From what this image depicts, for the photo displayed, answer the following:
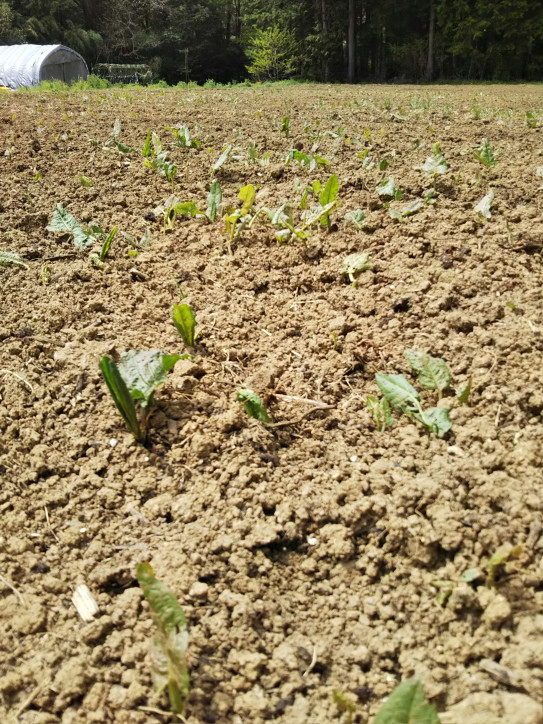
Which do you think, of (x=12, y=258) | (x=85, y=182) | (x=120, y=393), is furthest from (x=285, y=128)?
(x=120, y=393)

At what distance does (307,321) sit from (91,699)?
148 centimetres

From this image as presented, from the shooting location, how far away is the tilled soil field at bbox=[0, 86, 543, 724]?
1045 mm

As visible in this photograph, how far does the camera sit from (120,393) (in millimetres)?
1498

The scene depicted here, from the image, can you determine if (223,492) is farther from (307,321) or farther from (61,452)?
(307,321)

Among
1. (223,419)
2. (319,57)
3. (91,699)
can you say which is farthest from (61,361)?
(319,57)

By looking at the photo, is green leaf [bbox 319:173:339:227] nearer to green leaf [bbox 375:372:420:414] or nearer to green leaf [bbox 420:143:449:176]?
green leaf [bbox 420:143:449:176]

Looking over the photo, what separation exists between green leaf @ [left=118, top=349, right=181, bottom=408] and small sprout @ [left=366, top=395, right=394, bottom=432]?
62cm

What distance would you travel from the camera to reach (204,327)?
6.86 ft

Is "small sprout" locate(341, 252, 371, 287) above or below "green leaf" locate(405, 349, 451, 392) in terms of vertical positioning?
above

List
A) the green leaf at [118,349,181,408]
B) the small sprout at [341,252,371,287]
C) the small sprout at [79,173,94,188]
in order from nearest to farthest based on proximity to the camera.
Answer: the green leaf at [118,349,181,408] → the small sprout at [341,252,371,287] → the small sprout at [79,173,94,188]

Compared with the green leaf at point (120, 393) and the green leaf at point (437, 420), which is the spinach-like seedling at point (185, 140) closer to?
the green leaf at point (120, 393)

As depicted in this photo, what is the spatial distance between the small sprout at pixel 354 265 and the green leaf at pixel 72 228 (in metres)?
1.36

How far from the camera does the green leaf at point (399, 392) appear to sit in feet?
5.29

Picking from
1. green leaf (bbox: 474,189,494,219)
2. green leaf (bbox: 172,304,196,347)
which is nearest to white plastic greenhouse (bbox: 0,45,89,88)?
green leaf (bbox: 474,189,494,219)
